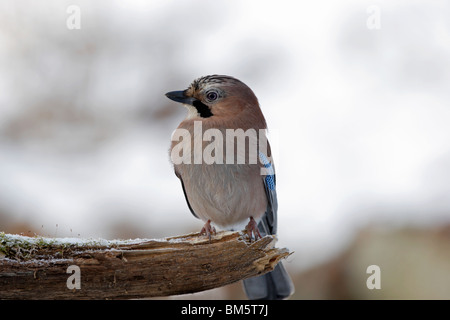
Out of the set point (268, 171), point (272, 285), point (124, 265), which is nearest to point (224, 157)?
point (268, 171)

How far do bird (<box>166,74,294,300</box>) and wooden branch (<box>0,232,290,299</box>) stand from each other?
1.51ft

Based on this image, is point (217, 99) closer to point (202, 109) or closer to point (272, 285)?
point (202, 109)

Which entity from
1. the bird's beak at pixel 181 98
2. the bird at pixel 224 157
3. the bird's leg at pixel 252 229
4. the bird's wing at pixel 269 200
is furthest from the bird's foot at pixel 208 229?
the bird's beak at pixel 181 98

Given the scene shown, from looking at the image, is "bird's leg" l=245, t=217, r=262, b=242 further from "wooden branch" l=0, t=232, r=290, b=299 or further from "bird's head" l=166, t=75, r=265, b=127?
"bird's head" l=166, t=75, r=265, b=127

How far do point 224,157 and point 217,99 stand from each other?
0.46 m

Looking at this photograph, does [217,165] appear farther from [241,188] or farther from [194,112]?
[194,112]

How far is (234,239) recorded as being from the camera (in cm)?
321

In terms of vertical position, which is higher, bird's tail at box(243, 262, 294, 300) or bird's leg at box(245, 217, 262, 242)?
bird's leg at box(245, 217, 262, 242)

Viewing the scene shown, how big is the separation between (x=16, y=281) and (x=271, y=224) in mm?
1971

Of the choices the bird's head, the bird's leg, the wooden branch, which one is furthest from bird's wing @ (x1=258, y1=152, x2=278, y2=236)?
the wooden branch

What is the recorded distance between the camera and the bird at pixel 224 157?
3.74m

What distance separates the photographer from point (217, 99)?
12.8 feet

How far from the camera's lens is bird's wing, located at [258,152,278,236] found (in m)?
3.91
